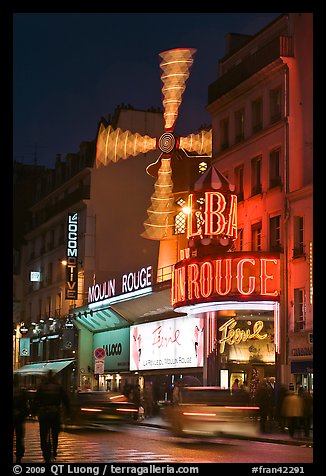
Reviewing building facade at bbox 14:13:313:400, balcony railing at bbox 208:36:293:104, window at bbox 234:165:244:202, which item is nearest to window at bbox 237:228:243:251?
building facade at bbox 14:13:313:400

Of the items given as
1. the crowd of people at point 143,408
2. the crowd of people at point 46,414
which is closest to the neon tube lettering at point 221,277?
the crowd of people at point 143,408

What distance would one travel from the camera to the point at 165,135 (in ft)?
154

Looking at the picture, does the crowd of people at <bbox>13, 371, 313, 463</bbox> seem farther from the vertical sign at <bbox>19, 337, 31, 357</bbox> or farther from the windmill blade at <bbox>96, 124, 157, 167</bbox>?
the windmill blade at <bbox>96, 124, 157, 167</bbox>

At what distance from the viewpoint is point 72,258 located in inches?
2325

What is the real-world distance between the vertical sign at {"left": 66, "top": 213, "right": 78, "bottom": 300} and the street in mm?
29945

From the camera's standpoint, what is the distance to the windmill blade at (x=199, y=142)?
153 ft

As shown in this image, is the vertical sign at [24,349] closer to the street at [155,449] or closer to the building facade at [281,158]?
the building facade at [281,158]

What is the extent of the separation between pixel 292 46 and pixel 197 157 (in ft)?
43.6

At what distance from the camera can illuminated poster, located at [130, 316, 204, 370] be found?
43.2 metres

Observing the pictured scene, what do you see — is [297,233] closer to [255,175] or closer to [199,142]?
[255,175]

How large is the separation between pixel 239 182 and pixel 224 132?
10.9 feet

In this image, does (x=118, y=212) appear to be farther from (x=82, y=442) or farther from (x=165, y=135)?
(x=82, y=442)

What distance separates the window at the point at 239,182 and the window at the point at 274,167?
2.78 meters

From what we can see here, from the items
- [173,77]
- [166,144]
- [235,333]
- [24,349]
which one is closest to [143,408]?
[235,333]
